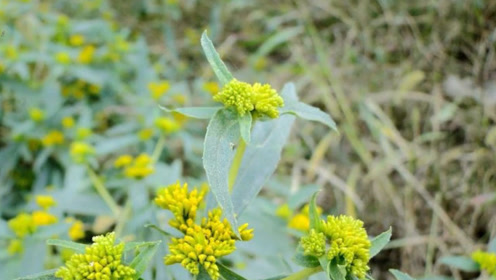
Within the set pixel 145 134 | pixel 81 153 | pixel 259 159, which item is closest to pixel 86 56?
pixel 145 134

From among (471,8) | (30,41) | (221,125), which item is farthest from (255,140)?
(471,8)

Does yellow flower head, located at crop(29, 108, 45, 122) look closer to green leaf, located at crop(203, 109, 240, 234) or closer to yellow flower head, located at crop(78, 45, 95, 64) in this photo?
yellow flower head, located at crop(78, 45, 95, 64)

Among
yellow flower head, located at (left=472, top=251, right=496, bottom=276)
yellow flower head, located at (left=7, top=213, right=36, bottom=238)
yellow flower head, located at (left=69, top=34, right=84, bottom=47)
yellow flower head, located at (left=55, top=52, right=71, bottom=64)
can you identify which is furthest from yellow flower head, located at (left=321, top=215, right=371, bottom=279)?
yellow flower head, located at (left=69, top=34, right=84, bottom=47)

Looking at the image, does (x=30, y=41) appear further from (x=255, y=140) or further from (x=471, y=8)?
(x=471, y=8)

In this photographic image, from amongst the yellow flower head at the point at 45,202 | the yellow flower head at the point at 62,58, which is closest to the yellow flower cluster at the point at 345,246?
the yellow flower head at the point at 45,202

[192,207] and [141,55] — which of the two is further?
[141,55]

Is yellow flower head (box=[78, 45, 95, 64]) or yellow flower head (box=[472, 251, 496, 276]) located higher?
yellow flower head (box=[78, 45, 95, 64])

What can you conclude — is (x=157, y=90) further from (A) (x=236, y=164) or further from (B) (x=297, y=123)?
(A) (x=236, y=164)
